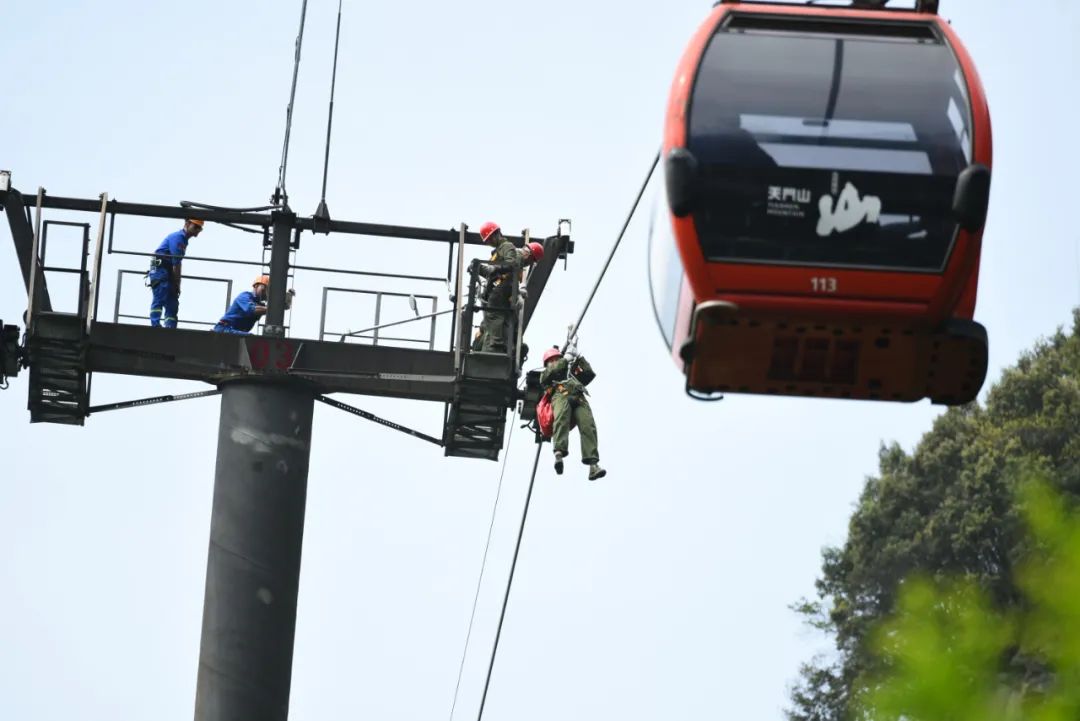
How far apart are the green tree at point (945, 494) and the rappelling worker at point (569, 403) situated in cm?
2786

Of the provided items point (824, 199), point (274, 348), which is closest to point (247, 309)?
point (274, 348)

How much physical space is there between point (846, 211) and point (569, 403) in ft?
28.1

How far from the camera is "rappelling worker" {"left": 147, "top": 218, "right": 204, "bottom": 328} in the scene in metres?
21.9

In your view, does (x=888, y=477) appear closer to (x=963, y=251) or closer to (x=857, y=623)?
(x=857, y=623)

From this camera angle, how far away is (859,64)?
10.6 m

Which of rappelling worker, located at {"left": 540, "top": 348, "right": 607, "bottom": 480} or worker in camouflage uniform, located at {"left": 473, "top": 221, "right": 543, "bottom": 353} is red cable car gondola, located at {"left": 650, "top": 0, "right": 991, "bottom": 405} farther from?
worker in camouflage uniform, located at {"left": 473, "top": 221, "right": 543, "bottom": 353}

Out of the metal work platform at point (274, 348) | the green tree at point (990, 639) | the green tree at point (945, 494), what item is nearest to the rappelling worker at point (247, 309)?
the metal work platform at point (274, 348)

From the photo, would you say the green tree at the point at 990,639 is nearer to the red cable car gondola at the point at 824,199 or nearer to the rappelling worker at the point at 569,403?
the red cable car gondola at the point at 824,199

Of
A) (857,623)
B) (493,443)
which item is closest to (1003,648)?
(493,443)

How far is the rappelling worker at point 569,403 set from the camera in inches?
720

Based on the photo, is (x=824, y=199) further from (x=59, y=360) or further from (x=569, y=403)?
(x=59, y=360)

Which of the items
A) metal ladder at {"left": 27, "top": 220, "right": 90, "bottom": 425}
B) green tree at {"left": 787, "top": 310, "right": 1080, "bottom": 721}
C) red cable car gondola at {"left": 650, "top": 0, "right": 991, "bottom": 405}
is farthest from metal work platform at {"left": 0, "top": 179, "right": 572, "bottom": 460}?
green tree at {"left": 787, "top": 310, "right": 1080, "bottom": 721}

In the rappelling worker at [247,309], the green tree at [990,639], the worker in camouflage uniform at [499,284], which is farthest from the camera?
the rappelling worker at [247,309]

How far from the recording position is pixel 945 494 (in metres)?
47.4
